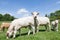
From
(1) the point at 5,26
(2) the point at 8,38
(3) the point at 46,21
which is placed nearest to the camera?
(2) the point at 8,38

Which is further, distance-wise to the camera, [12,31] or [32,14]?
[32,14]

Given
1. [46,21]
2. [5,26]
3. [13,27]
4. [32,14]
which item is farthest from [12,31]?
[5,26]

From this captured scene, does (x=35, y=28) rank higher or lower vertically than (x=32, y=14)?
lower

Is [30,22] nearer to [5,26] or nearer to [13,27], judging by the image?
[13,27]

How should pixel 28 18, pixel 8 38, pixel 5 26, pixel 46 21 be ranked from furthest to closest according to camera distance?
1. pixel 5 26
2. pixel 46 21
3. pixel 28 18
4. pixel 8 38

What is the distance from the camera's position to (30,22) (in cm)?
1723

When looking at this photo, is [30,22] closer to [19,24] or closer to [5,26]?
[19,24]

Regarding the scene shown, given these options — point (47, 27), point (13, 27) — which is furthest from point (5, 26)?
point (13, 27)

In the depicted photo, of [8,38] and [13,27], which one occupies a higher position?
[13,27]

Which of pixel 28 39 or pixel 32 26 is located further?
pixel 32 26

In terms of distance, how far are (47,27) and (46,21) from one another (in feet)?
4.14

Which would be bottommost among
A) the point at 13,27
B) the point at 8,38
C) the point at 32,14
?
the point at 8,38

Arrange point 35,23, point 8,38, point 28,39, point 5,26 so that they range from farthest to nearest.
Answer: point 5,26 < point 35,23 < point 8,38 < point 28,39

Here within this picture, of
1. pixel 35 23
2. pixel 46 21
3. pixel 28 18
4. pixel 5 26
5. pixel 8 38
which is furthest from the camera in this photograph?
pixel 5 26
